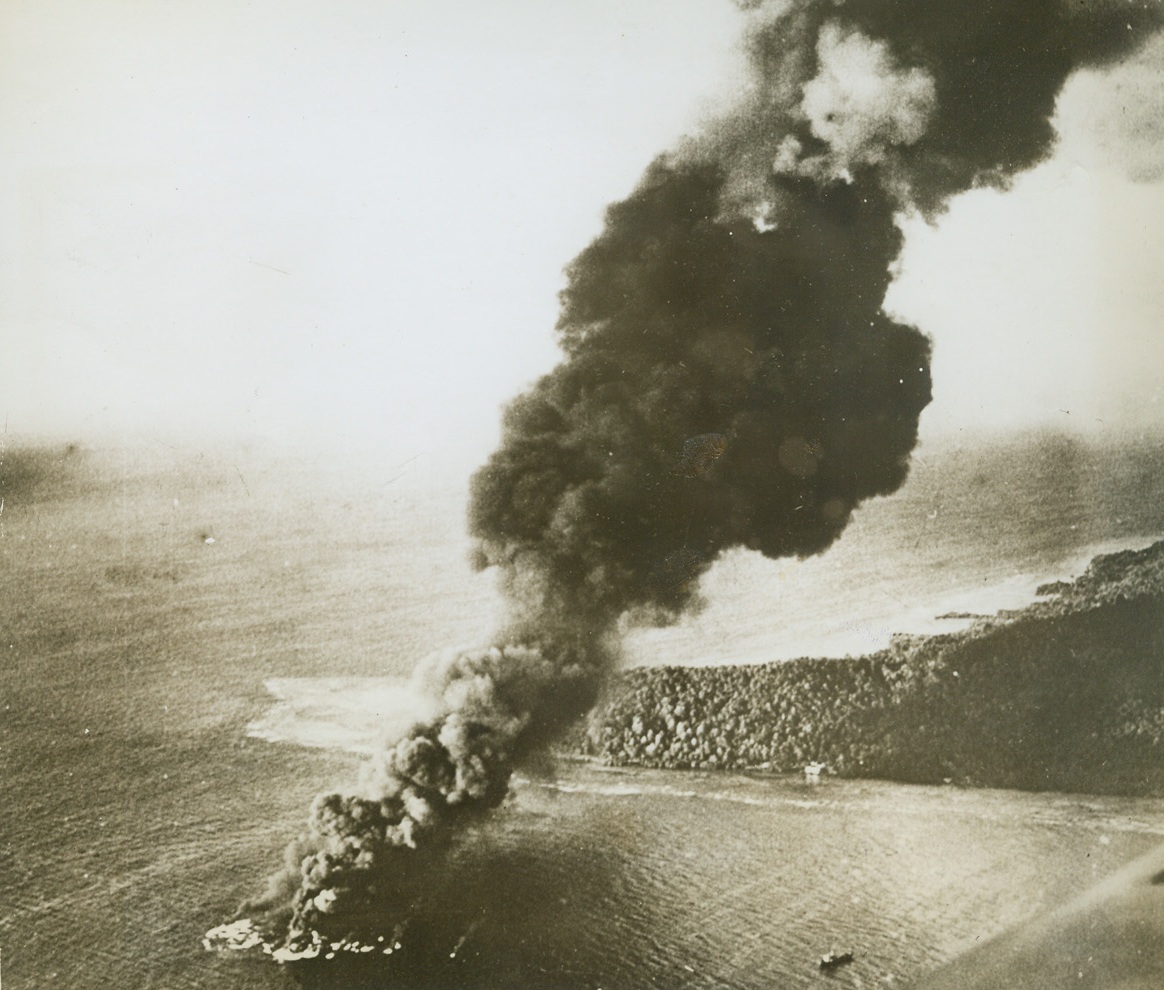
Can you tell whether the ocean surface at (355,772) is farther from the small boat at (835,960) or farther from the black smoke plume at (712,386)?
the black smoke plume at (712,386)

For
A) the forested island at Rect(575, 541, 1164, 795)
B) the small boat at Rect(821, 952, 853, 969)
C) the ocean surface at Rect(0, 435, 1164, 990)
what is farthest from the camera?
the forested island at Rect(575, 541, 1164, 795)

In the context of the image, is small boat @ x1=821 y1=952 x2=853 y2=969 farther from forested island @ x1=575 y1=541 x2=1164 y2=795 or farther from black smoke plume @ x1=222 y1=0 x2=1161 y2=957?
black smoke plume @ x1=222 y1=0 x2=1161 y2=957

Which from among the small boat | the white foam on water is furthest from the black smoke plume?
the small boat

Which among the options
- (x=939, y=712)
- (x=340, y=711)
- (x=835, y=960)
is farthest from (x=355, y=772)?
(x=939, y=712)

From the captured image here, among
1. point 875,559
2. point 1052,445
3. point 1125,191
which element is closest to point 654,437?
point 875,559

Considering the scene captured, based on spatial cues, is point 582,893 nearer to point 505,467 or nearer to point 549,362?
point 505,467

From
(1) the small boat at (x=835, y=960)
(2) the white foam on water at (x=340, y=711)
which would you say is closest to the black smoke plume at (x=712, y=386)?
(2) the white foam on water at (x=340, y=711)
